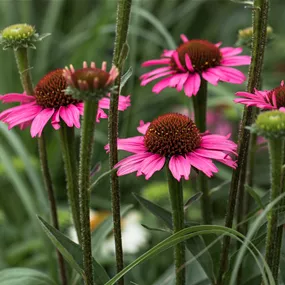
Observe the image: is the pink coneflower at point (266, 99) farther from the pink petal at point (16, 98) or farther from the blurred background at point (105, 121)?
the blurred background at point (105, 121)

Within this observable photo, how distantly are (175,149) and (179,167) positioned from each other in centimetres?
4

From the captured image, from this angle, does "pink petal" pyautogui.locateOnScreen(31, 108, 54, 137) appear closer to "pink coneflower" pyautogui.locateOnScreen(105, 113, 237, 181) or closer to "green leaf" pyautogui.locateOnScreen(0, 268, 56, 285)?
"pink coneflower" pyautogui.locateOnScreen(105, 113, 237, 181)

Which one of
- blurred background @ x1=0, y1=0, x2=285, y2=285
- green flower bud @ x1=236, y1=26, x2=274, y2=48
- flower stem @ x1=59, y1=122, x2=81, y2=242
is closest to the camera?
flower stem @ x1=59, y1=122, x2=81, y2=242

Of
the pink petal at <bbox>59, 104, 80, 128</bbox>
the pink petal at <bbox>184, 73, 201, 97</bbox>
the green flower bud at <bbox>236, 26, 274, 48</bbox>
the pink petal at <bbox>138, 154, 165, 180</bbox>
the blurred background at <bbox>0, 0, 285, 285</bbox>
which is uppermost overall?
the green flower bud at <bbox>236, 26, 274, 48</bbox>

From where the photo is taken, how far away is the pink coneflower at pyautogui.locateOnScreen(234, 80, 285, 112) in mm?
643

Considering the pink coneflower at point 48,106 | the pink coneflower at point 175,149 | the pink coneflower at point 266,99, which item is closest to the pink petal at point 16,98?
the pink coneflower at point 48,106

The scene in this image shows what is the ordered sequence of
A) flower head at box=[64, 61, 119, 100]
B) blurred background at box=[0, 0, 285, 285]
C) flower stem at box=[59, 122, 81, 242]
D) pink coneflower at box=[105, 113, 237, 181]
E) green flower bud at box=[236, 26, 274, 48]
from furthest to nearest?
blurred background at box=[0, 0, 285, 285] < green flower bud at box=[236, 26, 274, 48] < flower stem at box=[59, 122, 81, 242] < pink coneflower at box=[105, 113, 237, 181] < flower head at box=[64, 61, 119, 100]

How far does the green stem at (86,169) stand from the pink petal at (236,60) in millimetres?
335

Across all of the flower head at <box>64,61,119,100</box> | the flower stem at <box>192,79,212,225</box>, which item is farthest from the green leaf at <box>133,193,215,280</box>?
the flower head at <box>64,61,119,100</box>

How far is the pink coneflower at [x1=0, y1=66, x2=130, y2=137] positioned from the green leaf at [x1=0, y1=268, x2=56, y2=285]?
0.19 metres

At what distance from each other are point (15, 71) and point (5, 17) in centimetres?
18

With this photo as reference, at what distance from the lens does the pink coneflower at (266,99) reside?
0.64m

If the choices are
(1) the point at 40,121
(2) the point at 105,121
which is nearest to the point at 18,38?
(1) the point at 40,121

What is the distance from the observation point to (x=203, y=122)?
0.82 meters
